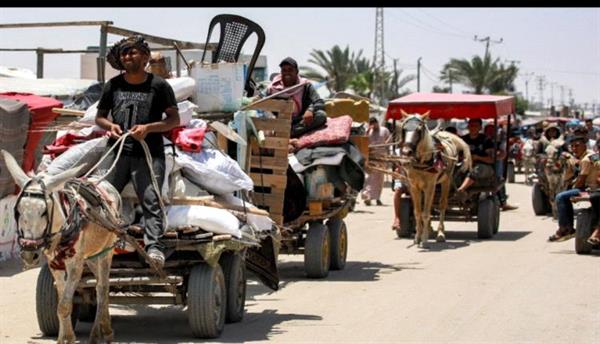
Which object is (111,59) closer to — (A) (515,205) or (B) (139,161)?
(B) (139,161)

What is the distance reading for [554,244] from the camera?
19688mm

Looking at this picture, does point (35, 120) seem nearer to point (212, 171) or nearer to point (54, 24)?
point (54, 24)

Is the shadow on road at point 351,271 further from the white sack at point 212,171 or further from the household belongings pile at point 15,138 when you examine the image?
the white sack at point 212,171

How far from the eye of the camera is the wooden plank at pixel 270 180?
44.8 ft

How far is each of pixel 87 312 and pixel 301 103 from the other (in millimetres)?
5058

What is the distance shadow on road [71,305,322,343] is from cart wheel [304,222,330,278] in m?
2.75

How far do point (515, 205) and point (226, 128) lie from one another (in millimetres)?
19663

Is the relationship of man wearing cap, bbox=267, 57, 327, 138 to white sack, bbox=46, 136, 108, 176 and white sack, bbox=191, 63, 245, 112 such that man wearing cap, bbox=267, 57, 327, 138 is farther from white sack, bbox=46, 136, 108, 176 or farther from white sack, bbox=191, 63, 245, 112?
white sack, bbox=46, 136, 108, 176

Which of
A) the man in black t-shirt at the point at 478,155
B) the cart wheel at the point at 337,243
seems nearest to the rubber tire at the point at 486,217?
the man in black t-shirt at the point at 478,155

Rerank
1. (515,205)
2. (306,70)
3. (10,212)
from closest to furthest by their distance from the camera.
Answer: (10,212), (515,205), (306,70)

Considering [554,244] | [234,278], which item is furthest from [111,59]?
[554,244]

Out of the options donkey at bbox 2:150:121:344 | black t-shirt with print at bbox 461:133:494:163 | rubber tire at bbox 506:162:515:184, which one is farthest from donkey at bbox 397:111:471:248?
rubber tire at bbox 506:162:515:184

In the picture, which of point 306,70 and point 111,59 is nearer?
point 111,59

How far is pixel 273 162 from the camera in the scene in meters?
13.7
